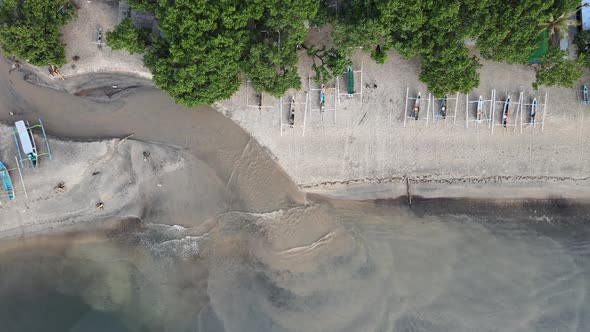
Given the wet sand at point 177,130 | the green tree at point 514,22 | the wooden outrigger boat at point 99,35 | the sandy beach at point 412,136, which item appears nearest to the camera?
the green tree at point 514,22

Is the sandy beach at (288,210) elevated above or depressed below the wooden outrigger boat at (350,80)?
below

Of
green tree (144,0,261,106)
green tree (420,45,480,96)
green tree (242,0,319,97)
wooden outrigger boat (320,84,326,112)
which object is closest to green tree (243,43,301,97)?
green tree (242,0,319,97)

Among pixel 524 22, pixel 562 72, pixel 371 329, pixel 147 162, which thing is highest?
pixel 524 22

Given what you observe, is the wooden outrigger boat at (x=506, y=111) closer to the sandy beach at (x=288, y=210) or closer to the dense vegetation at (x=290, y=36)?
the sandy beach at (x=288, y=210)

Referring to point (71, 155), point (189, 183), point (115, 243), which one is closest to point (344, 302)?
point (189, 183)

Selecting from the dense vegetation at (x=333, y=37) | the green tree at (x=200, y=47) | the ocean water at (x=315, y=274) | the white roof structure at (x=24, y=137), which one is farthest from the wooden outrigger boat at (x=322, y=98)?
the white roof structure at (x=24, y=137)

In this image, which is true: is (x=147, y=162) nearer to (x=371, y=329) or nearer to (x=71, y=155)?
(x=71, y=155)

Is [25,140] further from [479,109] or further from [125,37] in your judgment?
[479,109]
